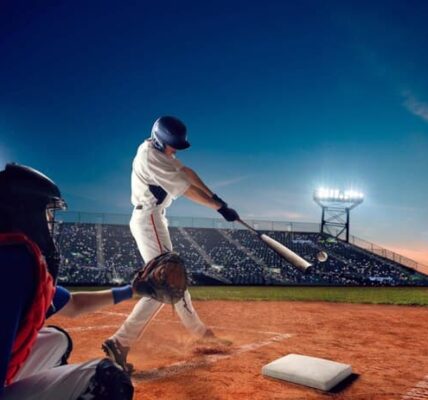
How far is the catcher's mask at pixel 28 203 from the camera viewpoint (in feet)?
5.32

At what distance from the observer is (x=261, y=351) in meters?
4.32

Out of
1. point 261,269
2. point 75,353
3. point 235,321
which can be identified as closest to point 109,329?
point 75,353

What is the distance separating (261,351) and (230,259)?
1035 inches

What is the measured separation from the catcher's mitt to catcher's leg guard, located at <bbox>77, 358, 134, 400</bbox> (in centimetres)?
80

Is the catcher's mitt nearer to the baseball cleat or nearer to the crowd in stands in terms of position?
the baseball cleat

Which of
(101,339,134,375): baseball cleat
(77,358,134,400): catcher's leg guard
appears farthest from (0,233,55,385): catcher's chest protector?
(101,339,134,375): baseball cleat

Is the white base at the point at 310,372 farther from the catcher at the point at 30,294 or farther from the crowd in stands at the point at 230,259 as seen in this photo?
the crowd in stands at the point at 230,259

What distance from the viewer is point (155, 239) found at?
12.5 feet

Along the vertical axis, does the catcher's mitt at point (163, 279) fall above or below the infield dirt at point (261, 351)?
above

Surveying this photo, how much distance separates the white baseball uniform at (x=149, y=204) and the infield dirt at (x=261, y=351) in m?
0.47

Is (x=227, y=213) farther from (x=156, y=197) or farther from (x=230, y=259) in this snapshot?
(x=230, y=259)

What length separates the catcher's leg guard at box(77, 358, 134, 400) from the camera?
1.69 meters

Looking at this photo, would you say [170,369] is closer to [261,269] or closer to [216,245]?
[261,269]

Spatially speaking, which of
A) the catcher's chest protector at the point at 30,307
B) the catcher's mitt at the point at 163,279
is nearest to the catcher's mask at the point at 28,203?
the catcher's chest protector at the point at 30,307
